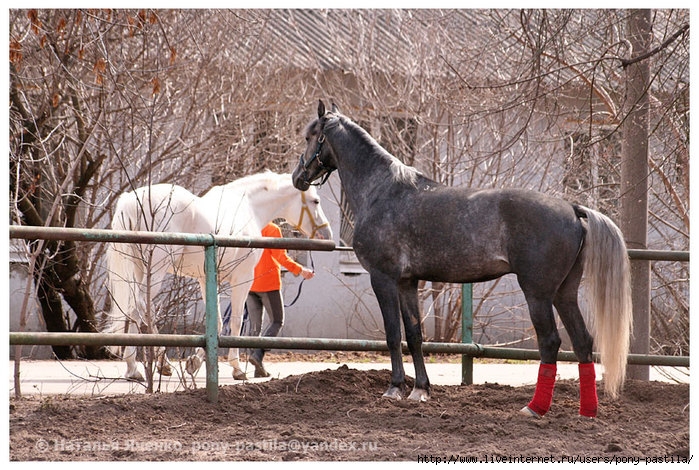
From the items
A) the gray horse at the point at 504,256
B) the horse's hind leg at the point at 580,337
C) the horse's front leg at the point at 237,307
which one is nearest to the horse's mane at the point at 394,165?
the gray horse at the point at 504,256

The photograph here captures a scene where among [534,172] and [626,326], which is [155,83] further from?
[534,172]

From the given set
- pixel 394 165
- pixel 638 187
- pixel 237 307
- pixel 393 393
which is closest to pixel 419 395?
pixel 393 393

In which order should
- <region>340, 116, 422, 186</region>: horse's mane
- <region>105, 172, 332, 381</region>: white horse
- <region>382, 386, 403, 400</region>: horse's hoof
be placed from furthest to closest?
<region>105, 172, 332, 381</region>: white horse < <region>340, 116, 422, 186</region>: horse's mane < <region>382, 386, 403, 400</region>: horse's hoof

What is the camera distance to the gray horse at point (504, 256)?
5742mm

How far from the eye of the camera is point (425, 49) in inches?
452

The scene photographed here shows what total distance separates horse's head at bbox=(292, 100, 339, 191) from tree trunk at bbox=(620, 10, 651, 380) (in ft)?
7.78

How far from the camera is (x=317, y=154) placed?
22.6ft

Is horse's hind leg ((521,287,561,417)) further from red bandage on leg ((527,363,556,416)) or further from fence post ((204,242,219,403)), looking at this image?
fence post ((204,242,219,403))

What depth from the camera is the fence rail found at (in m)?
5.49

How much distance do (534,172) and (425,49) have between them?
2055 millimetres

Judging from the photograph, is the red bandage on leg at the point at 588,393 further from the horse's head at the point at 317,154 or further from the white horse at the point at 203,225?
the white horse at the point at 203,225

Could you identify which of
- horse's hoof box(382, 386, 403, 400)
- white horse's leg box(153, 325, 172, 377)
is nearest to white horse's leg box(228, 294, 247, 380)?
white horse's leg box(153, 325, 172, 377)
